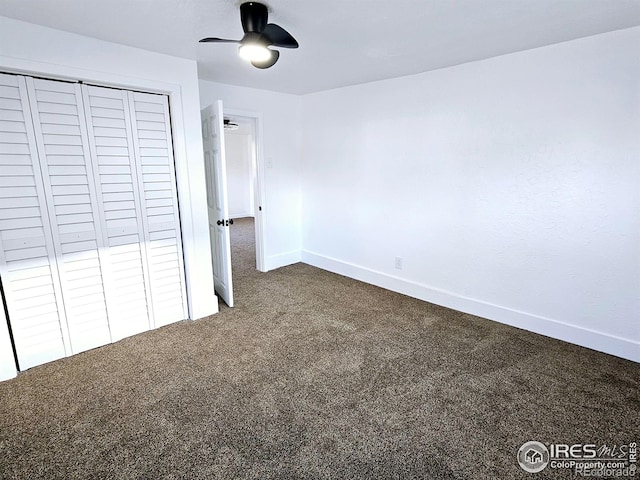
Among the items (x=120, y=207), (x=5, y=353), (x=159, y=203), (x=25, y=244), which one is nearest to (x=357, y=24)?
(x=159, y=203)

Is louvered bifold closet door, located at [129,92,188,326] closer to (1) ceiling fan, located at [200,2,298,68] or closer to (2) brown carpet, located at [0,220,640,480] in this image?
(2) brown carpet, located at [0,220,640,480]

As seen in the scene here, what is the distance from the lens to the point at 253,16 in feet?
6.03

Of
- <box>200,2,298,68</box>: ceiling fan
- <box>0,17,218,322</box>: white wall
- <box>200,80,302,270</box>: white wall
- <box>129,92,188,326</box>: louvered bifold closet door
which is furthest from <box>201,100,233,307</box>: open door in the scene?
Result: <box>200,2,298,68</box>: ceiling fan

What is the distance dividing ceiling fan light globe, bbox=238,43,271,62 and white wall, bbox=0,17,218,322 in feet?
3.48

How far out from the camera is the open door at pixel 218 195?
3068 millimetres

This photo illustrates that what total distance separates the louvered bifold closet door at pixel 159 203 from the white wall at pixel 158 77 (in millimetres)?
68

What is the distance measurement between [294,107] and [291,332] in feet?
10.1

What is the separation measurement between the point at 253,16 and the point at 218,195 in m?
1.76

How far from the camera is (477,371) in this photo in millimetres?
2387

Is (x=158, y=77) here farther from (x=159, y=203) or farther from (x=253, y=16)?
(x=253, y=16)

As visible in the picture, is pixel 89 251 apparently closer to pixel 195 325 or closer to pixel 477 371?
pixel 195 325

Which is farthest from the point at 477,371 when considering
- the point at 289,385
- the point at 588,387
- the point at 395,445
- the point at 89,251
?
the point at 89,251

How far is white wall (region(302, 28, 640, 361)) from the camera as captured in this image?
2.42m

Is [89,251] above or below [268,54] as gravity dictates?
below
